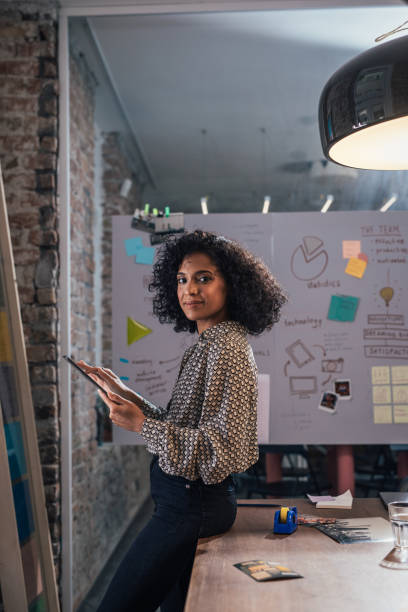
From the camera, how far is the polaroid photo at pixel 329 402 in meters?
3.09

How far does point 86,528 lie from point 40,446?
73cm

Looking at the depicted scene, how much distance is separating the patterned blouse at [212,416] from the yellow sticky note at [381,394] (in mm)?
1587

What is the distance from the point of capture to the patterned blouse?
4.94 feet

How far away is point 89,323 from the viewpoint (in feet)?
11.6

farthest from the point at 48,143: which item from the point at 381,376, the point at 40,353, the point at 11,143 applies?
the point at 381,376

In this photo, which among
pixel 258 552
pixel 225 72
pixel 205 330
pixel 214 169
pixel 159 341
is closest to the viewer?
pixel 258 552

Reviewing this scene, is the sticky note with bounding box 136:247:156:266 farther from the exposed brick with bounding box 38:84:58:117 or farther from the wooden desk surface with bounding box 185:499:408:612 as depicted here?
the wooden desk surface with bounding box 185:499:408:612

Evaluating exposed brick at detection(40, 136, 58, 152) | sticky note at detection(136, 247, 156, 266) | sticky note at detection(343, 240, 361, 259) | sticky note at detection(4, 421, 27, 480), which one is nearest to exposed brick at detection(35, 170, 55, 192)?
exposed brick at detection(40, 136, 58, 152)

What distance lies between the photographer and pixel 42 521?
244cm

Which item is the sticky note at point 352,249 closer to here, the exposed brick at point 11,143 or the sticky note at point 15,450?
the exposed brick at point 11,143

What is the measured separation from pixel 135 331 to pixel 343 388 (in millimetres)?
1124

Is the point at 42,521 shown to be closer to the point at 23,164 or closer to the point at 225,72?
the point at 23,164

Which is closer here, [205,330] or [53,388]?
[205,330]

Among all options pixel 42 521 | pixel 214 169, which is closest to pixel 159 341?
pixel 42 521
